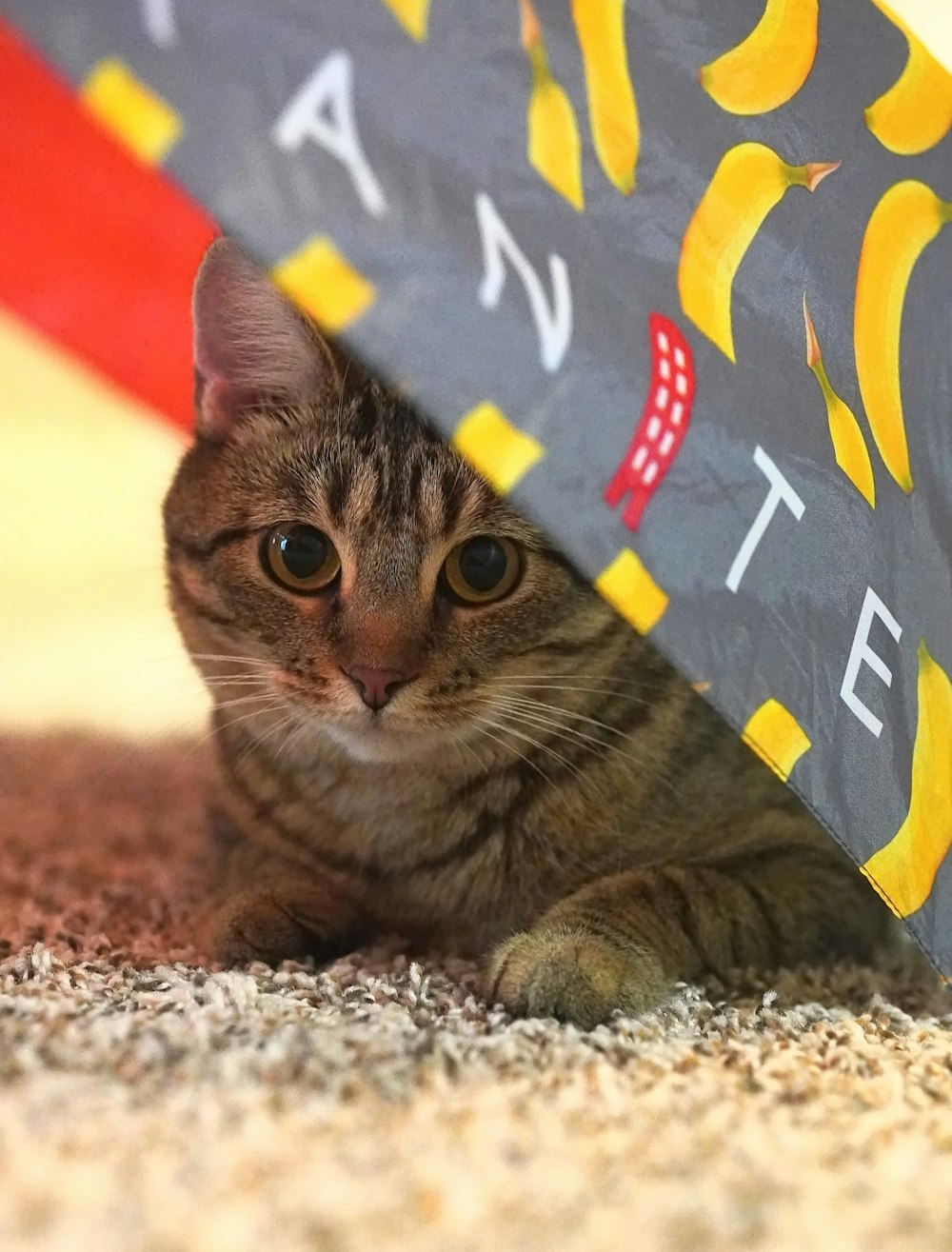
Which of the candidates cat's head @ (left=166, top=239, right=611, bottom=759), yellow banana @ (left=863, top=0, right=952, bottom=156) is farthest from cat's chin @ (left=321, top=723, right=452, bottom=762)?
yellow banana @ (left=863, top=0, right=952, bottom=156)

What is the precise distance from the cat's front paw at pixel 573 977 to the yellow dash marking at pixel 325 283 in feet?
1.72

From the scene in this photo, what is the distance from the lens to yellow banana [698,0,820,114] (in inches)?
37.2

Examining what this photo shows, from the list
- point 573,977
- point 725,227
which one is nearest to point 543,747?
point 573,977

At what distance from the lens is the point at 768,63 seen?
0.98 meters

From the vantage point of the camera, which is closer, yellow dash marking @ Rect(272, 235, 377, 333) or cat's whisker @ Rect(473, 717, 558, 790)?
yellow dash marking @ Rect(272, 235, 377, 333)

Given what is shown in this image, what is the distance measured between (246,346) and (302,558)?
0.81ft

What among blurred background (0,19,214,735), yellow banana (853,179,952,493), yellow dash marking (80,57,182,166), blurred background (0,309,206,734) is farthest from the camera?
blurred background (0,309,206,734)

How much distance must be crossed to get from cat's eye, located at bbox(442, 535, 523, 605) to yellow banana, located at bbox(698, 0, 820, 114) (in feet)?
1.38

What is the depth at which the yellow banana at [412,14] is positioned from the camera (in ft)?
2.32

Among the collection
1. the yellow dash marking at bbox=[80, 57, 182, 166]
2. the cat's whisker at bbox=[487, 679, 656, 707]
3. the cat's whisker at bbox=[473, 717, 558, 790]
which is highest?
the yellow dash marking at bbox=[80, 57, 182, 166]

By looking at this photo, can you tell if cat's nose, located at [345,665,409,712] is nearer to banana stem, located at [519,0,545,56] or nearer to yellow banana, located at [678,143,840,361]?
yellow banana, located at [678,143,840,361]

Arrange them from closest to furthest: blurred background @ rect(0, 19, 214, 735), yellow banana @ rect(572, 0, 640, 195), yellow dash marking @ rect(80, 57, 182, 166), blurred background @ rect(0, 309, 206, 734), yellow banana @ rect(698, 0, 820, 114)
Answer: yellow dash marking @ rect(80, 57, 182, 166) → yellow banana @ rect(572, 0, 640, 195) → yellow banana @ rect(698, 0, 820, 114) → blurred background @ rect(0, 19, 214, 735) → blurred background @ rect(0, 309, 206, 734)

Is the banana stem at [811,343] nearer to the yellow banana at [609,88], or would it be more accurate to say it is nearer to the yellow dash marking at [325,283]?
the yellow banana at [609,88]

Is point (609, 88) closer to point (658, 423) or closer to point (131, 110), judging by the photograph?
point (658, 423)
